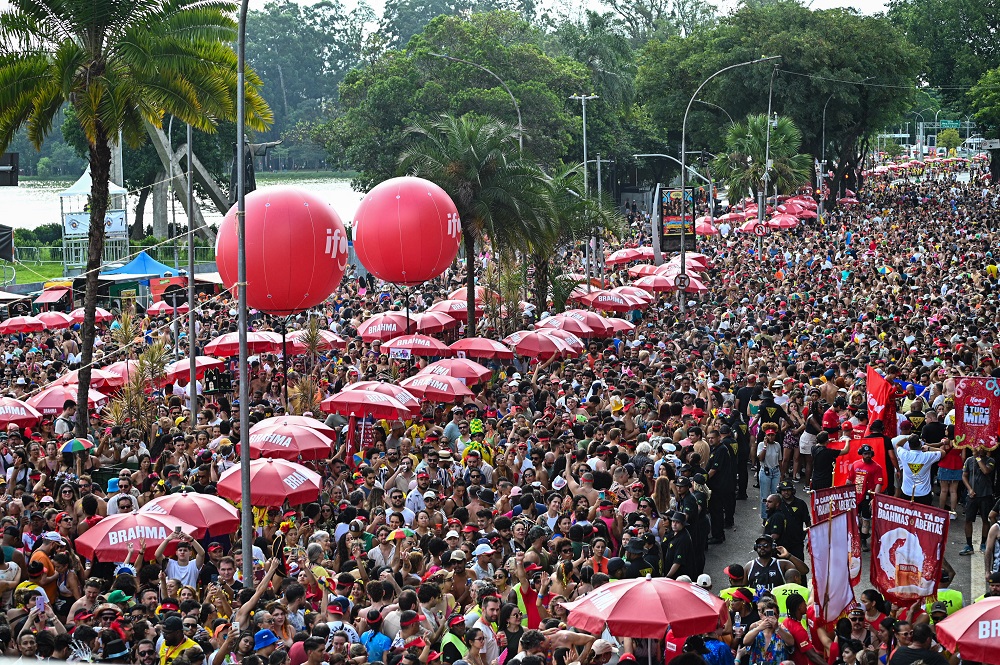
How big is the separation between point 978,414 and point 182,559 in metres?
9.02

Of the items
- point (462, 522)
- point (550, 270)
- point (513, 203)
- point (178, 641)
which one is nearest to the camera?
point (178, 641)

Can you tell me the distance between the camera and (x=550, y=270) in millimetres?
30906

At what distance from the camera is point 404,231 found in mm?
19812

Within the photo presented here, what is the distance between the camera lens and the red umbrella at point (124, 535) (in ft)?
36.5

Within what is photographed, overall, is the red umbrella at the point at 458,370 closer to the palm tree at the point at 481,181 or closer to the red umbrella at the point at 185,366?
the red umbrella at the point at 185,366

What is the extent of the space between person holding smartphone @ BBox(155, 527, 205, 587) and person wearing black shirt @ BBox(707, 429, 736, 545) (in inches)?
243

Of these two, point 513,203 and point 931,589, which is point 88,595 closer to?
point 931,589

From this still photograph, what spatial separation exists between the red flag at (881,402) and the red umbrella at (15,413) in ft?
34.5

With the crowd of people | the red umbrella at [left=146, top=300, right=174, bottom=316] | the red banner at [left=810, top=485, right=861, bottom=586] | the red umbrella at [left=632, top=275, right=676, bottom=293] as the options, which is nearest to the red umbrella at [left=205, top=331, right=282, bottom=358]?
the crowd of people

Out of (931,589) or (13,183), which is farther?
(13,183)

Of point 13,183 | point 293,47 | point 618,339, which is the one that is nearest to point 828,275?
point 618,339

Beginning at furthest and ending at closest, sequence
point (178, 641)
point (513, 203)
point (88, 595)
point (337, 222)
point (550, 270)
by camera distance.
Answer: point (550, 270) < point (513, 203) < point (337, 222) < point (88, 595) < point (178, 641)

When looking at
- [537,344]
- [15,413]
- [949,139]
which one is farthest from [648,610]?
[949,139]

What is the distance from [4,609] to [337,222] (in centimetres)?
776
